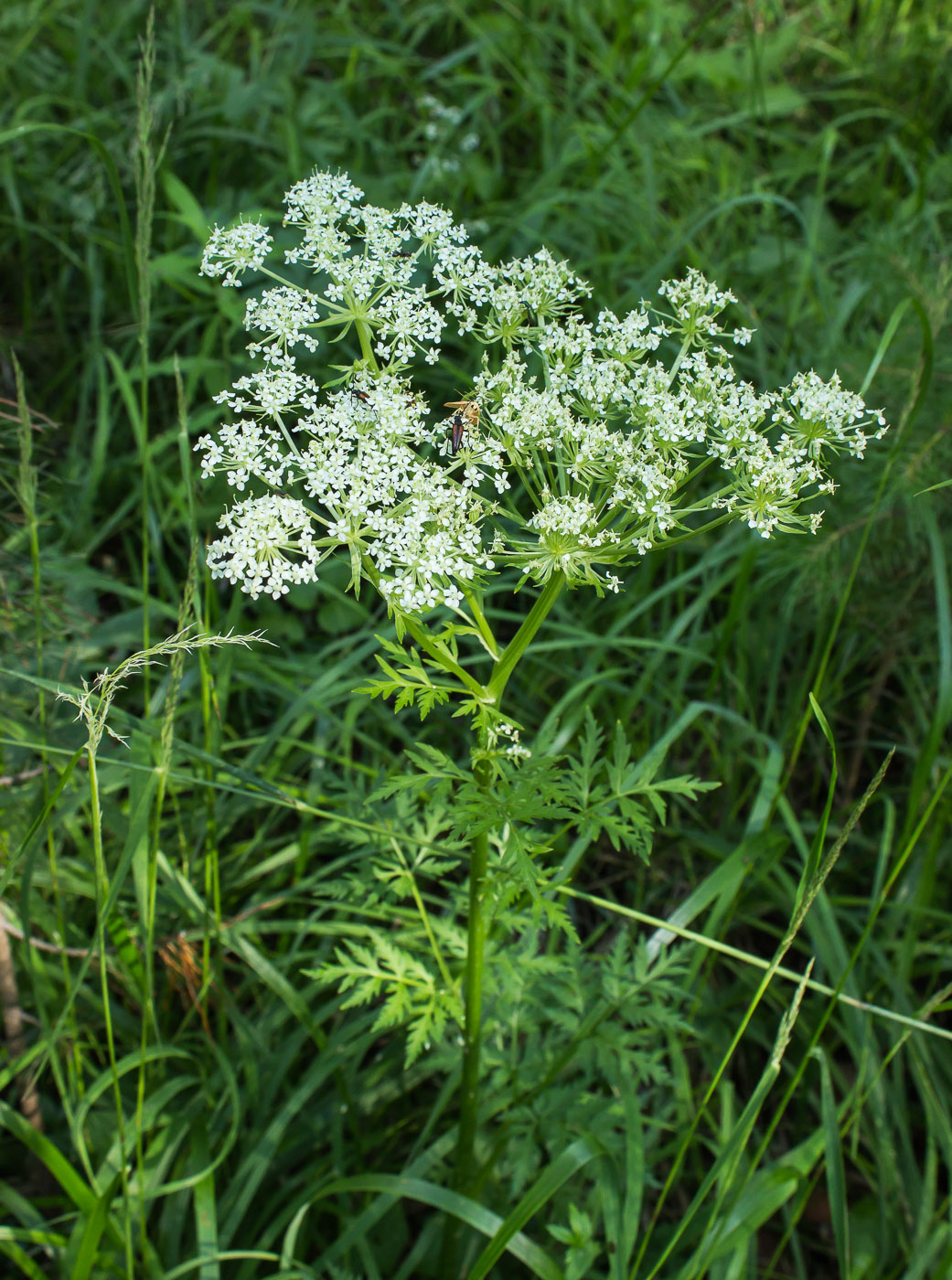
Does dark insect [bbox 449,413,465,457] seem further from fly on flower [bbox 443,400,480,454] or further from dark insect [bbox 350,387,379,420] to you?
dark insect [bbox 350,387,379,420]

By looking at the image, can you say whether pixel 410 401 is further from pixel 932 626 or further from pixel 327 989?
pixel 932 626

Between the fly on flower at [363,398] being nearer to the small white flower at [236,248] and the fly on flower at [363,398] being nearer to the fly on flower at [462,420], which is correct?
the fly on flower at [462,420]

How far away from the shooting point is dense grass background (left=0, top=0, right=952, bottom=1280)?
2629 mm

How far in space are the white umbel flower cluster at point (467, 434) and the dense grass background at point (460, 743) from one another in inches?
18.5

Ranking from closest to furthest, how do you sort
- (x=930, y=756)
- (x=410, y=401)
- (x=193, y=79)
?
(x=410, y=401) → (x=930, y=756) → (x=193, y=79)

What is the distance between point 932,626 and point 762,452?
2116mm

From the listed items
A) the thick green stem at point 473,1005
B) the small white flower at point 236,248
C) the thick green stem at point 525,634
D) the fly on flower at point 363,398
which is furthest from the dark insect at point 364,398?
the thick green stem at point 473,1005

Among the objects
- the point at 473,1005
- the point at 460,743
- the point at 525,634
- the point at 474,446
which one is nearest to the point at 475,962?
the point at 473,1005

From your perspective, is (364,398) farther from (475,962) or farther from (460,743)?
(460,743)

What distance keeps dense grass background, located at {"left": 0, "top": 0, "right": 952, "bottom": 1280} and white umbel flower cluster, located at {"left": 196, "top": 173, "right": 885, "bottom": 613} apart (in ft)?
1.54

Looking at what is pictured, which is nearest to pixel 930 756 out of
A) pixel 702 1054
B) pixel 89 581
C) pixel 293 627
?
pixel 702 1054

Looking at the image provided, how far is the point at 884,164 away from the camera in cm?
494

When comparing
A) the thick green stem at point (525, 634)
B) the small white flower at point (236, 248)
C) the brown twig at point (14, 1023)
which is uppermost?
the small white flower at point (236, 248)

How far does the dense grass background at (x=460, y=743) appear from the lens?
2.63 meters
